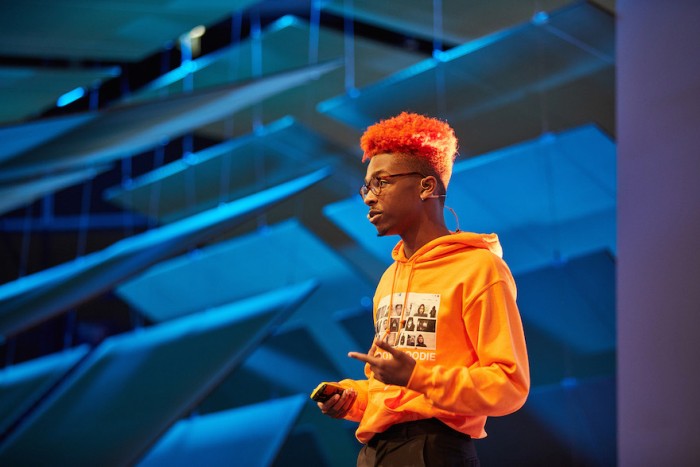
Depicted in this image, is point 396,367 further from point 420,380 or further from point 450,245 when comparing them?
point 450,245

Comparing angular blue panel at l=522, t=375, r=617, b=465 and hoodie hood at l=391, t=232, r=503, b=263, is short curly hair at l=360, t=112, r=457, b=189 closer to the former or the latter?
hoodie hood at l=391, t=232, r=503, b=263

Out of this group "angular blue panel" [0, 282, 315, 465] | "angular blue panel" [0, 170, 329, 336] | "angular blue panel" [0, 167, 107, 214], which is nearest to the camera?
"angular blue panel" [0, 282, 315, 465]

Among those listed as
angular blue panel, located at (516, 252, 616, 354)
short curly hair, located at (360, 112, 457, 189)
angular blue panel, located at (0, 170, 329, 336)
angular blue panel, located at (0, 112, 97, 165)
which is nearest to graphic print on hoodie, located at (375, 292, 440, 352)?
short curly hair, located at (360, 112, 457, 189)

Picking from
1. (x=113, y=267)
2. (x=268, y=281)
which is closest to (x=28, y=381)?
(x=113, y=267)

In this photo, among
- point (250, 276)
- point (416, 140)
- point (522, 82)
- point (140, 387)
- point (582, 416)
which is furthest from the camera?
point (250, 276)

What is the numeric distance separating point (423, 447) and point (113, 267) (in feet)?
7.90

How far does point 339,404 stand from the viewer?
1.32m

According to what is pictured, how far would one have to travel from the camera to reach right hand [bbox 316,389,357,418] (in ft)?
4.31

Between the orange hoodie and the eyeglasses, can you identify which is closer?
the orange hoodie

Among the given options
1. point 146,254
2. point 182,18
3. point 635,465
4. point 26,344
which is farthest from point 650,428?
point 26,344

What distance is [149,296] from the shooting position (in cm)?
436

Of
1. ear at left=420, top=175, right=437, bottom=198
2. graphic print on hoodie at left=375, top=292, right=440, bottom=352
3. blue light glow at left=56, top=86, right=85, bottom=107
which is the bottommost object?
blue light glow at left=56, top=86, right=85, bottom=107

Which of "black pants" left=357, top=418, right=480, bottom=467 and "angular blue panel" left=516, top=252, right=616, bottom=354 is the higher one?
"black pants" left=357, top=418, right=480, bottom=467

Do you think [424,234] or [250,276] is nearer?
[424,234]
